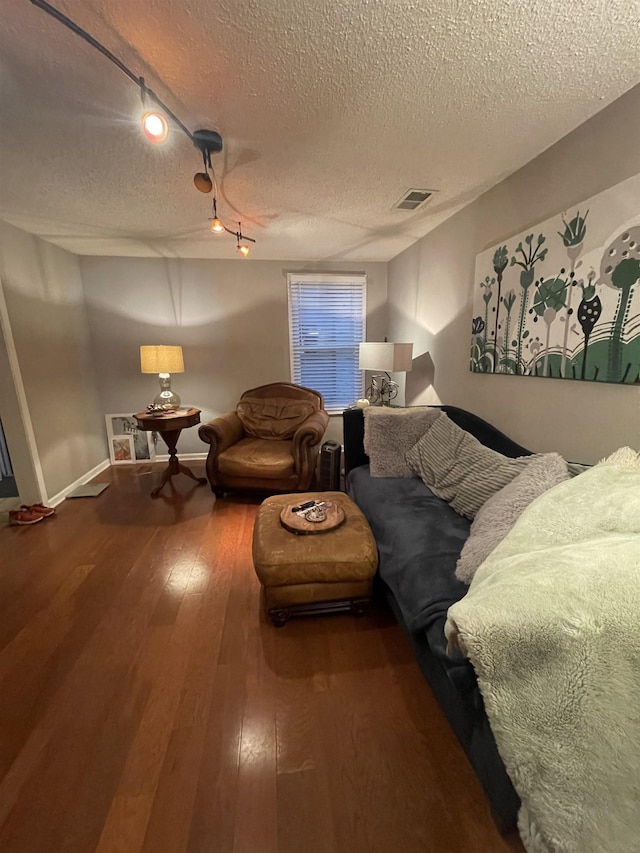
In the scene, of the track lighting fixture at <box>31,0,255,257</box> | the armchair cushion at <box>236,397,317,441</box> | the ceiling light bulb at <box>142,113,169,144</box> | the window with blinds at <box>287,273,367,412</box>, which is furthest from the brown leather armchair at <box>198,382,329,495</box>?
the ceiling light bulb at <box>142,113,169,144</box>

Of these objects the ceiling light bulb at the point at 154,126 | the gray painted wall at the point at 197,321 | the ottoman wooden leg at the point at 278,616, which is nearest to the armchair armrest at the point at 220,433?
the gray painted wall at the point at 197,321

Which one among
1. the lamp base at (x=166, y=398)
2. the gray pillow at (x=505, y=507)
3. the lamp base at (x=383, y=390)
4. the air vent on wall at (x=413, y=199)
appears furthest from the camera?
the lamp base at (x=383, y=390)

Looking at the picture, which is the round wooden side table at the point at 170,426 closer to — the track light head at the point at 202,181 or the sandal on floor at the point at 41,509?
the sandal on floor at the point at 41,509

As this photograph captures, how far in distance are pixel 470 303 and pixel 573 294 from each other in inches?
33.6

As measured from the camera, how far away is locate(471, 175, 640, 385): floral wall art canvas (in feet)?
4.39

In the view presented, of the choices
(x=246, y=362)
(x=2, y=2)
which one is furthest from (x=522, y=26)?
(x=246, y=362)

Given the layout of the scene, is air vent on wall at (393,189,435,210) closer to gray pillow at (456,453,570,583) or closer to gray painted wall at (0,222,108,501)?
gray pillow at (456,453,570,583)

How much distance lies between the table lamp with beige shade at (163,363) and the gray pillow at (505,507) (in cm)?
295

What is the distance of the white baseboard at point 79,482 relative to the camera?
2984 mm

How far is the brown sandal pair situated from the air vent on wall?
3.67 meters

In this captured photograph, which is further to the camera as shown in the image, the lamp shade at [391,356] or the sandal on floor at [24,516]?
the lamp shade at [391,356]

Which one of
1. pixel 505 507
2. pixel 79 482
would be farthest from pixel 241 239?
pixel 505 507

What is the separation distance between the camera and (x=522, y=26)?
1.05 m

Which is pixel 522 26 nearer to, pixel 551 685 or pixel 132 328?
pixel 551 685
